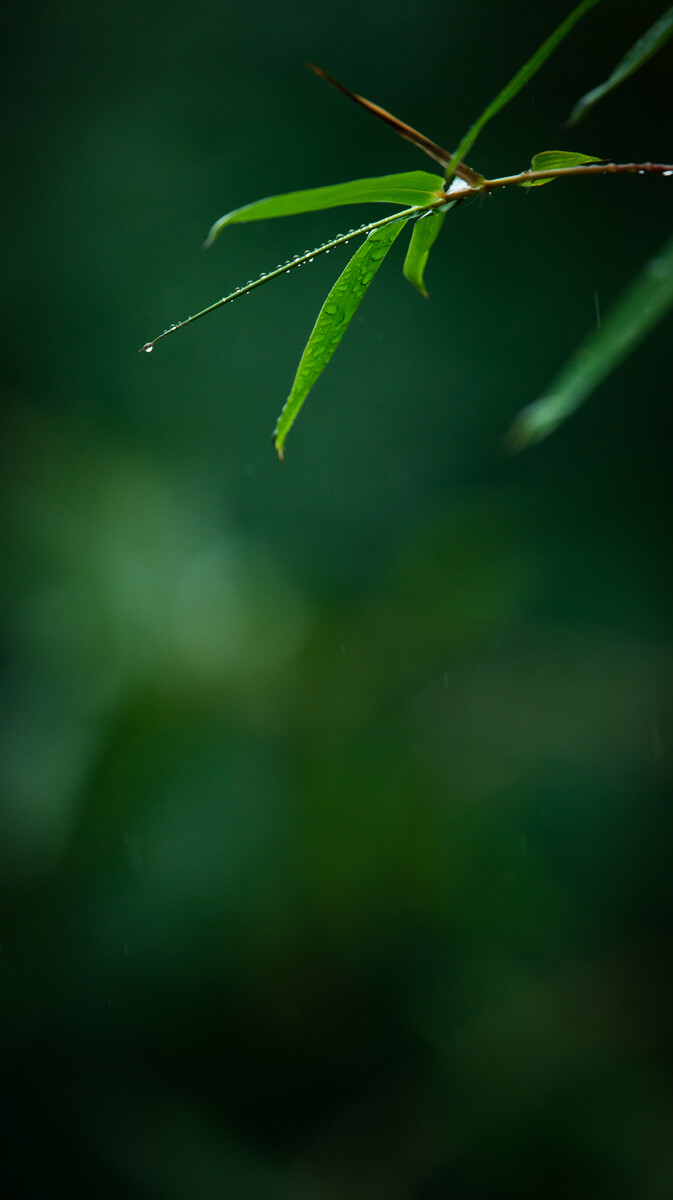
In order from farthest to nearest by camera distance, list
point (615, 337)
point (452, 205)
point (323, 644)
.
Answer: point (323, 644), point (452, 205), point (615, 337)

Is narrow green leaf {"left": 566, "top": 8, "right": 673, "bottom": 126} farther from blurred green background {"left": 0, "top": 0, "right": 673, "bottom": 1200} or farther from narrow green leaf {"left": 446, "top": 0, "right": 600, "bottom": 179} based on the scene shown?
blurred green background {"left": 0, "top": 0, "right": 673, "bottom": 1200}

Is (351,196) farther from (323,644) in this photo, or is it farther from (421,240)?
(323,644)

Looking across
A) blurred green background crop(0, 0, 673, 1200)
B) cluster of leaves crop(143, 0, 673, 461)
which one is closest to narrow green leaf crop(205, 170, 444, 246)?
cluster of leaves crop(143, 0, 673, 461)

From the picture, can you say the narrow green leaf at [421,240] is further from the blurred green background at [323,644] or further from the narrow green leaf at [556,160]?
the blurred green background at [323,644]

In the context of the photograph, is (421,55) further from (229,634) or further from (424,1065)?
(424,1065)

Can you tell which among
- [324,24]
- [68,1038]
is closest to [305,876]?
[68,1038]

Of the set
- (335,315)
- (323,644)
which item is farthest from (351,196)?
(323,644)

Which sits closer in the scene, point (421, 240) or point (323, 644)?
point (421, 240)
